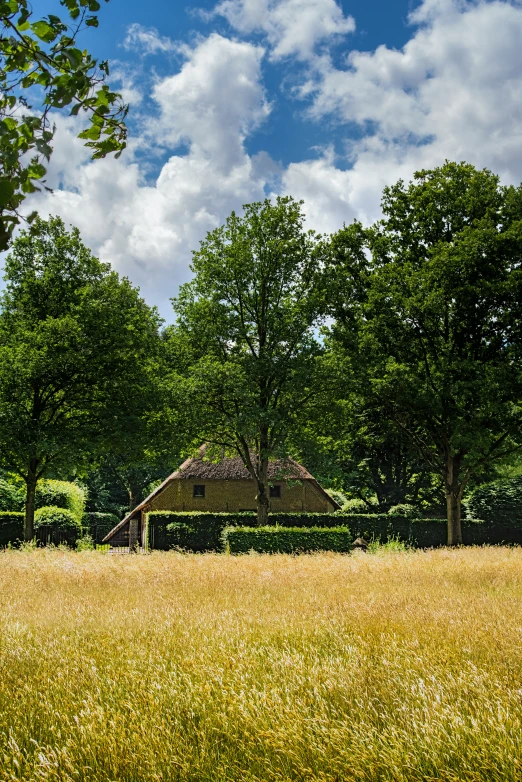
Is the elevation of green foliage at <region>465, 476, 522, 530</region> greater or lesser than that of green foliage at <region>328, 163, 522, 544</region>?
lesser

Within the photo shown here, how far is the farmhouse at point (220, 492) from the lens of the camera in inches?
1548

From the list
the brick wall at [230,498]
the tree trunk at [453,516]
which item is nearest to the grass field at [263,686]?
the tree trunk at [453,516]

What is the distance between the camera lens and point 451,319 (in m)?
23.8

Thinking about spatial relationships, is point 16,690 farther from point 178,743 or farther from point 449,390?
point 449,390

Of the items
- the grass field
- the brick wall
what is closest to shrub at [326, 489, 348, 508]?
the brick wall

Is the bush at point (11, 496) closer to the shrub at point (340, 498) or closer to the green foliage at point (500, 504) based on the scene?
the shrub at point (340, 498)

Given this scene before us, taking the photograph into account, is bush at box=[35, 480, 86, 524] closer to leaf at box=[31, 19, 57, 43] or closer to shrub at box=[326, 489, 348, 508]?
shrub at box=[326, 489, 348, 508]

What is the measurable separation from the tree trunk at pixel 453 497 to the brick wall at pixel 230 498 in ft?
49.4

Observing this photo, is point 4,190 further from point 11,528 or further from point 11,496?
point 11,496

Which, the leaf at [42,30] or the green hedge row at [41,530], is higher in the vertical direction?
the leaf at [42,30]

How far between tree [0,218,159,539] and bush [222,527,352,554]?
574 cm

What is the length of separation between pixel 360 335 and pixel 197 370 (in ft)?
22.3

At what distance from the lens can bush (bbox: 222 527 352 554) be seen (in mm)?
Answer: 22125

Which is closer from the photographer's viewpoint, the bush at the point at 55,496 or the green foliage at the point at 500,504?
the bush at the point at 55,496
